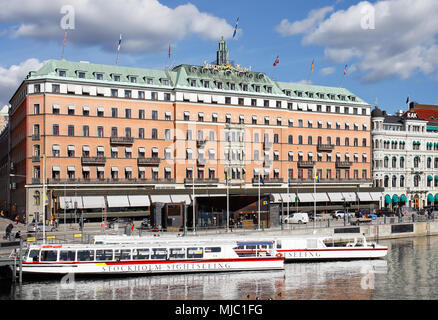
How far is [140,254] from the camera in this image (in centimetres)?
5925

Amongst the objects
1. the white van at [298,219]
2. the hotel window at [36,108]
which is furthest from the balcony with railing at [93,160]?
the white van at [298,219]

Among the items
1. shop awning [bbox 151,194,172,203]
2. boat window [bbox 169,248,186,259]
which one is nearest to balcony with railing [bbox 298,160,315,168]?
shop awning [bbox 151,194,172,203]

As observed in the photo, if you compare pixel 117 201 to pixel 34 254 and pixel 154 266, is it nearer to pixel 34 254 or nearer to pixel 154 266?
pixel 154 266

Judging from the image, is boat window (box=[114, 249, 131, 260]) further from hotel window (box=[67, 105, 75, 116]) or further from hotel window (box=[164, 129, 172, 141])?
hotel window (box=[164, 129, 172, 141])

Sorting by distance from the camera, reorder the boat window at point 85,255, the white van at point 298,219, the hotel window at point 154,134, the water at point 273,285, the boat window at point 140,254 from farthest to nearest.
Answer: the hotel window at point 154,134 → the white van at point 298,219 → the boat window at point 140,254 → the boat window at point 85,255 → the water at point 273,285

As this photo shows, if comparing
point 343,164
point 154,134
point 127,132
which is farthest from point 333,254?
point 343,164

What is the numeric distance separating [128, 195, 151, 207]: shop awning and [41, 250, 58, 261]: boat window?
43.2 meters

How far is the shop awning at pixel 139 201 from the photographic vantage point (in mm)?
100438

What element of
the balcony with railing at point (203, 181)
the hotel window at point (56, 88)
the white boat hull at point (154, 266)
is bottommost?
the white boat hull at point (154, 266)

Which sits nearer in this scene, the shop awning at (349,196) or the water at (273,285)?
the water at (273,285)

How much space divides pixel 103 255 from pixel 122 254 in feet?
6.50

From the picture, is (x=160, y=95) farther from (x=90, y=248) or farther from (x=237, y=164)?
(x=90, y=248)

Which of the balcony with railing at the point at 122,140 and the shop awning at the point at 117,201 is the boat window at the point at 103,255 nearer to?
the shop awning at the point at 117,201
